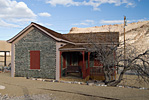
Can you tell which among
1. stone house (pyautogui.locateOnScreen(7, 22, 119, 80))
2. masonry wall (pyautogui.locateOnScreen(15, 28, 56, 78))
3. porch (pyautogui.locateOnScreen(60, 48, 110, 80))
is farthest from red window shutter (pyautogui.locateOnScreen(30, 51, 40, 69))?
porch (pyautogui.locateOnScreen(60, 48, 110, 80))

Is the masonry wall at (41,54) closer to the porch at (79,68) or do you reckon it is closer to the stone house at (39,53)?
the stone house at (39,53)

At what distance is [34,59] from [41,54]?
74 centimetres

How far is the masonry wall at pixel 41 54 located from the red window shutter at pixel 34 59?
270 millimetres

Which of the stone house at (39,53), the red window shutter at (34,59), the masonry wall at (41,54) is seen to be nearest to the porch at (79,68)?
the stone house at (39,53)

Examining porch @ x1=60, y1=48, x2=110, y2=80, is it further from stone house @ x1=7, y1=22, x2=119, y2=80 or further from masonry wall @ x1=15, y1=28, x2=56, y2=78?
masonry wall @ x1=15, y1=28, x2=56, y2=78

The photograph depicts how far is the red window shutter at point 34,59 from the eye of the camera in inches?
531

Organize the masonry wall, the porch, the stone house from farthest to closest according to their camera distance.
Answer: the masonry wall
the stone house
the porch

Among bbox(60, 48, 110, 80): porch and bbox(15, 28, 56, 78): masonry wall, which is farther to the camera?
bbox(15, 28, 56, 78): masonry wall

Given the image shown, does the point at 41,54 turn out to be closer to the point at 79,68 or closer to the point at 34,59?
the point at 34,59

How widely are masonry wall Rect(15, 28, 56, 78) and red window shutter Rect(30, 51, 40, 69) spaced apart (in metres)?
0.27

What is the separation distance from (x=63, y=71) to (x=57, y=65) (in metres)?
1.47

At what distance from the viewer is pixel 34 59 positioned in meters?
13.6

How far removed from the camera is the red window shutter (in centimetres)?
1348

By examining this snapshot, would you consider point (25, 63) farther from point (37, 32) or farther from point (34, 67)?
point (37, 32)
